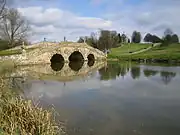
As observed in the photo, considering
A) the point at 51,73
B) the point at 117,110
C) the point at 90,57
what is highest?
the point at 90,57

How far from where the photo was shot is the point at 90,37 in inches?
2933

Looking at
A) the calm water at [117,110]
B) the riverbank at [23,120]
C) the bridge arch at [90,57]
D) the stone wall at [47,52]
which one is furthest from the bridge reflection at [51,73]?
the bridge arch at [90,57]

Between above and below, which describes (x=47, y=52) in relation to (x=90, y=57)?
above

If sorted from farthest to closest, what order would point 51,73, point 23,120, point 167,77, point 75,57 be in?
point 75,57
point 51,73
point 167,77
point 23,120

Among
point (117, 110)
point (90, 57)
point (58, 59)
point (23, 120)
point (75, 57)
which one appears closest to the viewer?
point (23, 120)

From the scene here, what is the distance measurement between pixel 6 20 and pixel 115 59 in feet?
65.8

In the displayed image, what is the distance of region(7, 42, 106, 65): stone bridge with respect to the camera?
39.0 m

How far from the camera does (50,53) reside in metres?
43.3

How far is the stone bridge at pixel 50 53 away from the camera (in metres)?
39.0

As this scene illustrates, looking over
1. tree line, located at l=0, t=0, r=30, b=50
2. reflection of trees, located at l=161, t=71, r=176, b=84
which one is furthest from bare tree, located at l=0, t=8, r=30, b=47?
reflection of trees, located at l=161, t=71, r=176, b=84

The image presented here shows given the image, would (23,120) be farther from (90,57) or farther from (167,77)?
(90,57)

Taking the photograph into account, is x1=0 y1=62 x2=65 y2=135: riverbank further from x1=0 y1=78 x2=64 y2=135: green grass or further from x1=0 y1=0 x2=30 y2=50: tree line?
x1=0 y1=0 x2=30 y2=50: tree line

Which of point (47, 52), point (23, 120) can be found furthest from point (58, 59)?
point (23, 120)

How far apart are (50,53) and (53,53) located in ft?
2.06
